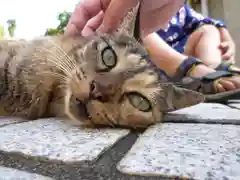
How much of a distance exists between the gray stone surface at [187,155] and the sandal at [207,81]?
608 mm

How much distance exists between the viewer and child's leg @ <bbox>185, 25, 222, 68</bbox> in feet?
5.68

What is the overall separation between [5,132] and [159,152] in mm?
309

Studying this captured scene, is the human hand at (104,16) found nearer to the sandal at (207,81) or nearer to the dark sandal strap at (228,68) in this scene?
the sandal at (207,81)

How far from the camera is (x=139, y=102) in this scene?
77cm

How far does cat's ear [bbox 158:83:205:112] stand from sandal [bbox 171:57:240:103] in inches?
12.6

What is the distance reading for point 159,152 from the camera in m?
0.47

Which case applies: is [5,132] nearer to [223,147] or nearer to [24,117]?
[24,117]

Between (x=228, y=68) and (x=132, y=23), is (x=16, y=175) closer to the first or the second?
(x=132, y=23)

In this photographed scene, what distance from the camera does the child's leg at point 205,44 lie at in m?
1.73

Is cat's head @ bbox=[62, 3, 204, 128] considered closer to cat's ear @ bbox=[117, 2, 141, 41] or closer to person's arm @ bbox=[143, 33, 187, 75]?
cat's ear @ bbox=[117, 2, 141, 41]

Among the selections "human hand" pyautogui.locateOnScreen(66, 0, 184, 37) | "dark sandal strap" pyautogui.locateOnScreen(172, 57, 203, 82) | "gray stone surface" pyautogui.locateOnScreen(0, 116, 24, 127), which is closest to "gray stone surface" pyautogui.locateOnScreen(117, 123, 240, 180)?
"gray stone surface" pyautogui.locateOnScreen(0, 116, 24, 127)

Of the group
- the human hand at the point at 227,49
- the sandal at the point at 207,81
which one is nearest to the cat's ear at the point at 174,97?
the sandal at the point at 207,81

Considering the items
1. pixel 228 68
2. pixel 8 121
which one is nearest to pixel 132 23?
pixel 8 121

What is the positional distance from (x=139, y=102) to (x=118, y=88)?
0.24ft
